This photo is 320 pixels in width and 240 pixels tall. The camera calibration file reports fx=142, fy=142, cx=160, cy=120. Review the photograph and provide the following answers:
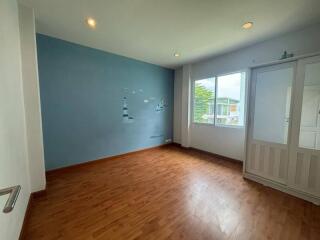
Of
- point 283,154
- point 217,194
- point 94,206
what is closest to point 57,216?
point 94,206

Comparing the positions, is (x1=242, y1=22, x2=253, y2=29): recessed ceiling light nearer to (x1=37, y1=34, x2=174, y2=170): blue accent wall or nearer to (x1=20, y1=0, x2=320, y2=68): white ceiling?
(x1=20, y1=0, x2=320, y2=68): white ceiling

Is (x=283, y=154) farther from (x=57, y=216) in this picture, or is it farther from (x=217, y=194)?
(x=57, y=216)

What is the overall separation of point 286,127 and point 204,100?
2169 mm

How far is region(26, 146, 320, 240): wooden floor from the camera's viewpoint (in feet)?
5.01

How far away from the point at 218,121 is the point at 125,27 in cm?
308

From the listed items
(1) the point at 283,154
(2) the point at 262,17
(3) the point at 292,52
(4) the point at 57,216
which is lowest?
(4) the point at 57,216

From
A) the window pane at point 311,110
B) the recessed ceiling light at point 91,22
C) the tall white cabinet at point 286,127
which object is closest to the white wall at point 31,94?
the recessed ceiling light at point 91,22

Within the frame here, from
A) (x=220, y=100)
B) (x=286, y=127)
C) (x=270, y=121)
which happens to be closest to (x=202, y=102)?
(x=220, y=100)

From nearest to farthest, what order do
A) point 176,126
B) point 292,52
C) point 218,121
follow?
point 292,52 → point 218,121 → point 176,126

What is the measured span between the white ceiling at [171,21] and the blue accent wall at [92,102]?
41 centimetres

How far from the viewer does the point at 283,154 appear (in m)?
2.29

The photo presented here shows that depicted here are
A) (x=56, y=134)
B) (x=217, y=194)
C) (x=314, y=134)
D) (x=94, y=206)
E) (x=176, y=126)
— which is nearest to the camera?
(x=94, y=206)

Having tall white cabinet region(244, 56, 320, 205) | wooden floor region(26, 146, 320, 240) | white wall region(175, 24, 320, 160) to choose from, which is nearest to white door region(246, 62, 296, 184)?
tall white cabinet region(244, 56, 320, 205)

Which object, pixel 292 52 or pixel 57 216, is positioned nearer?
pixel 57 216
